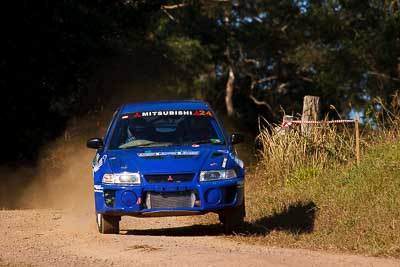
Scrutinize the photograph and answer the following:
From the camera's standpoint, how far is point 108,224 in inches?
467

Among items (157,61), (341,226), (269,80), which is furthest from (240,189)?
(269,80)

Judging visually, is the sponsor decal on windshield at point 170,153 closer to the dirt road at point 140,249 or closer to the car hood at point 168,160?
the car hood at point 168,160

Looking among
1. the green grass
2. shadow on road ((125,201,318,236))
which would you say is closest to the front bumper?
the green grass

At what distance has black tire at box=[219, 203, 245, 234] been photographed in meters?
11.7

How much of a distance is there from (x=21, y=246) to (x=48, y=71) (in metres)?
15.9

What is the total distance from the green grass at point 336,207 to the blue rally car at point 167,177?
72 cm

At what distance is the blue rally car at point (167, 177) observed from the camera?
1117 cm

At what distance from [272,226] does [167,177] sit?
226cm

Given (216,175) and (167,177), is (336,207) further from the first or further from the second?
(167,177)

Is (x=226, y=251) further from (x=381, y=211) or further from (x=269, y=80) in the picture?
(x=269, y=80)

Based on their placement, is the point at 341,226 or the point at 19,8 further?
the point at 19,8

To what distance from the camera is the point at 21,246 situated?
10.8 metres

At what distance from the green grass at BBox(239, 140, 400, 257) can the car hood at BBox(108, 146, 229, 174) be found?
108cm

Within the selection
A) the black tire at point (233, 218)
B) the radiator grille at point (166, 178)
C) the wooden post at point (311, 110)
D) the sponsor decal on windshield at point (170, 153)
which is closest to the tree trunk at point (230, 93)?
the wooden post at point (311, 110)
